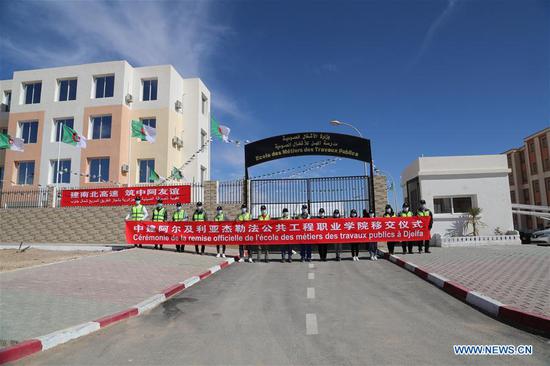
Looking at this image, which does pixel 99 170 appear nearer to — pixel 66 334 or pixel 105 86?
pixel 105 86

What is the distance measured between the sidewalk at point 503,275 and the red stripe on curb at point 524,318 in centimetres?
21

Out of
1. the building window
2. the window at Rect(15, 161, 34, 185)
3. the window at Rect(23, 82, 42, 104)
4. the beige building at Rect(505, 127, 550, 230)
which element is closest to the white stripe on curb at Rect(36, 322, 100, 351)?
the window at Rect(15, 161, 34, 185)

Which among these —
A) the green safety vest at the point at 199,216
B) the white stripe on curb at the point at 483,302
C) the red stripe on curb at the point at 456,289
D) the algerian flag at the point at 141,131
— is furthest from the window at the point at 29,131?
the white stripe on curb at the point at 483,302

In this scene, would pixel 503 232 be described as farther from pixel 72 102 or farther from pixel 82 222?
pixel 72 102

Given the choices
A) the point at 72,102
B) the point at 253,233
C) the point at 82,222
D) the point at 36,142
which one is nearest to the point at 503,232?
the point at 253,233

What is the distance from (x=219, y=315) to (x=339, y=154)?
1246cm

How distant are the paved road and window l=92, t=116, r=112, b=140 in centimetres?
2507

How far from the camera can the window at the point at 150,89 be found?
1220 inches

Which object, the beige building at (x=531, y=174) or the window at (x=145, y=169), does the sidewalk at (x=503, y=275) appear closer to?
the window at (x=145, y=169)

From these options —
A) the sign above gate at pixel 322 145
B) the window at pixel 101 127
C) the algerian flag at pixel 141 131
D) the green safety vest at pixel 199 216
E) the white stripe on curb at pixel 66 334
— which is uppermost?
the window at pixel 101 127

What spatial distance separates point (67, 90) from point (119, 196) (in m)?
15.2

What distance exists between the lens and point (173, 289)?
8344 mm

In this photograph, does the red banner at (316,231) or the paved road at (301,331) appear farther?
the red banner at (316,231)

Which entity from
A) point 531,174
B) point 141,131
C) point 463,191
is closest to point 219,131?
point 141,131
